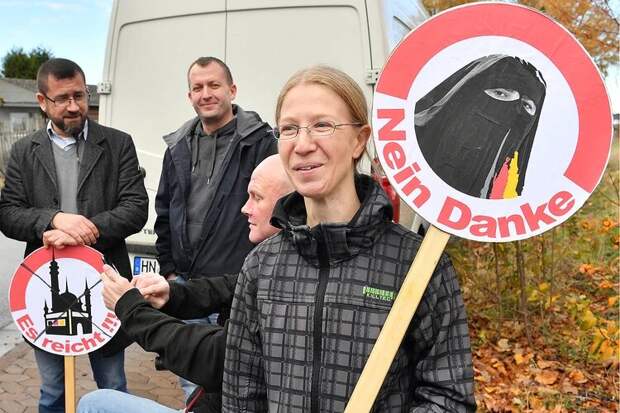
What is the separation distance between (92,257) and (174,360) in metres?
1.17

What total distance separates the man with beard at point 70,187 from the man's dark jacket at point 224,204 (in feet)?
0.94

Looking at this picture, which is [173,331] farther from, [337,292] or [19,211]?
[19,211]

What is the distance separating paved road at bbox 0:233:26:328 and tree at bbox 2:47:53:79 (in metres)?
66.7

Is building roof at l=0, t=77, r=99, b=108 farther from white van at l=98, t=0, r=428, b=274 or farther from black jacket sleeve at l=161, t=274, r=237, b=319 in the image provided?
black jacket sleeve at l=161, t=274, r=237, b=319

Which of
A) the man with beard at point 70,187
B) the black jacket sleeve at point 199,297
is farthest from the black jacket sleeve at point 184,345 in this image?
the man with beard at point 70,187

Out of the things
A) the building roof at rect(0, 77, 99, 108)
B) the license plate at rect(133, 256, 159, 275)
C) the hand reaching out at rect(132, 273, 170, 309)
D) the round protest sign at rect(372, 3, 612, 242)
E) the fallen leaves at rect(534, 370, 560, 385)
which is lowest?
the fallen leaves at rect(534, 370, 560, 385)

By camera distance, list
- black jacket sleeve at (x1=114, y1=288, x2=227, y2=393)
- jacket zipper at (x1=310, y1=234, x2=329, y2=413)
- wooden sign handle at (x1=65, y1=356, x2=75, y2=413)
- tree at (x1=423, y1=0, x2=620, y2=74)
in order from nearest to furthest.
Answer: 1. jacket zipper at (x1=310, y1=234, x2=329, y2=413)
2. black jacket sleeve at (x1=114, y1=288, x2=227, y2=393)
3. wooden sign handle at (x1=65, y1=356, x2=75, y2=413)
4. tree at (x1=423, y1=0, x2=620, y2=74)

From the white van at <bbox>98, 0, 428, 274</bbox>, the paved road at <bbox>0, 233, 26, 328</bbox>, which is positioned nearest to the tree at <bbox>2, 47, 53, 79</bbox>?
the paved road at <bbox>0, 233, 26, 328</bbox>

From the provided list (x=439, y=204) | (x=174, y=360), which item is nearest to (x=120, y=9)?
(x=174, y=360)

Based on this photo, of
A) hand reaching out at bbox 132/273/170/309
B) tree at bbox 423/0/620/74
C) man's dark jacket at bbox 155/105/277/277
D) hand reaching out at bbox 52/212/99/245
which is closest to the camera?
hand reaching out at bbox 132/273/170/309

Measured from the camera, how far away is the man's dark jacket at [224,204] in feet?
10.9

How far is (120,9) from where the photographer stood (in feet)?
16.2

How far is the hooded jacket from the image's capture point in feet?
4.70

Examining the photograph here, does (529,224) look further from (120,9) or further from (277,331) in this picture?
(120,9)
